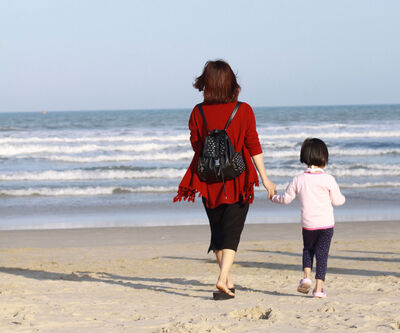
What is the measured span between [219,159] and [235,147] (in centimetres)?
18

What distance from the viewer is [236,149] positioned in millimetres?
4195

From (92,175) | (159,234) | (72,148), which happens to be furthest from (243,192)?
(72,148)

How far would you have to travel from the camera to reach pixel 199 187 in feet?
13.9

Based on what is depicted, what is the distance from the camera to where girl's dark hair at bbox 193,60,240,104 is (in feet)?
13.8

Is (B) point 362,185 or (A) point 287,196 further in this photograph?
(B) point 362,185

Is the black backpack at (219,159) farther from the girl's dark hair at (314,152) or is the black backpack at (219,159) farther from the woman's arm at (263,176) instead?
the girl's dark hair at (314,152)

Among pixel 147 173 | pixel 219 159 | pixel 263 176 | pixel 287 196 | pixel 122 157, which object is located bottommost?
pixel 147 173

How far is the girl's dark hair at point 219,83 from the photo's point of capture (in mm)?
4195

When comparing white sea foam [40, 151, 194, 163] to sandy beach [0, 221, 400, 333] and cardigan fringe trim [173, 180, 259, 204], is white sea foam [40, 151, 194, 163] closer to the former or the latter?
sandy beach [0, 221, 400, 333]

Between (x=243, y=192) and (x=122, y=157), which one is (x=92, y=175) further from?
(x=243, y=192)

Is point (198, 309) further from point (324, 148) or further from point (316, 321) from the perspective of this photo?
point (324, 148)

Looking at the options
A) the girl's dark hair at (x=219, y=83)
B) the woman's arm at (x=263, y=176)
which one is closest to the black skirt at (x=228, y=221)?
the woman's arm at (x=263, y=176)

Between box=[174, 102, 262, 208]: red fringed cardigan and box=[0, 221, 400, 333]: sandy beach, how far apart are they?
718 mm

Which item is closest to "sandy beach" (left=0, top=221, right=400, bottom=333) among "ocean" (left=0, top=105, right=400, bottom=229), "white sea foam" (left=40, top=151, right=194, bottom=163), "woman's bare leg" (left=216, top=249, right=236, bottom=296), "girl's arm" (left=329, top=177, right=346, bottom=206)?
"woman's bare leg" (left=216, top=249, right=236, bottom=296)
